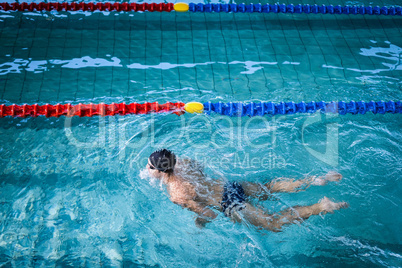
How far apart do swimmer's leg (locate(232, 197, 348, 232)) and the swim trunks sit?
0.06 m

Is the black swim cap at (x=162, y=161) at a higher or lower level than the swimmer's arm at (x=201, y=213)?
higher

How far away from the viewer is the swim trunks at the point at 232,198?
3.14m

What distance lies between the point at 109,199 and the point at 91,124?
1.13 metres

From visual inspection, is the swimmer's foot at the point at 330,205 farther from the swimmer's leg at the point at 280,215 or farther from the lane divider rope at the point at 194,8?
the lane divider rope at the point at 194,8

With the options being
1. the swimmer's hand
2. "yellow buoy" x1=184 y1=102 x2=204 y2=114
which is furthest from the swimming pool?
"yellow buoy" x1=184 y1=102 x2=204 y2=114

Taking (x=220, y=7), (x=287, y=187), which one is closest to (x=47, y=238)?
(x=287, y=187)

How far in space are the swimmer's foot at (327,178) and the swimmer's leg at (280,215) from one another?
0.87 ft

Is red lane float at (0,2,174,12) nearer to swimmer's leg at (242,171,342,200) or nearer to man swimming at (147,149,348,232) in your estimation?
man swimming at (147,149,348,232)

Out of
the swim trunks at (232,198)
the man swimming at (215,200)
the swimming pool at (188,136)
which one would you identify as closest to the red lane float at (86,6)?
the swimming pool at (188,136)

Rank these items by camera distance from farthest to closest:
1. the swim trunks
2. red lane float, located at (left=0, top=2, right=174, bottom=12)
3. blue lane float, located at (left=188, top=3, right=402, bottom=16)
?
blue lane float, located at (left=188, top=3, right=402, bottom=16) → red lane float, located at (left=0, top=2, right=174, bottom=12) → the swim trunks

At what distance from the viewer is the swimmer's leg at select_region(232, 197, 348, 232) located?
10.2ft

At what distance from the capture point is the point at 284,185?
11.2 ft

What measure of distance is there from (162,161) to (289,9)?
359cm

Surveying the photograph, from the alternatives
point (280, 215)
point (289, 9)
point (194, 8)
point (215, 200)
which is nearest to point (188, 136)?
point (215, 200)
